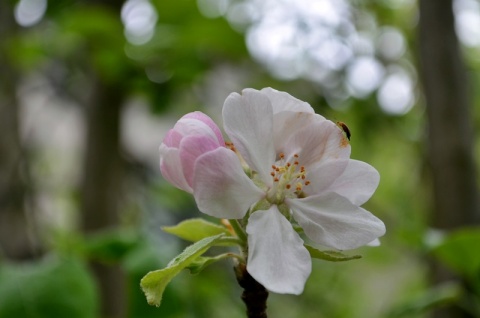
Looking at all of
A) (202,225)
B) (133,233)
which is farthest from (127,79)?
(202,225)

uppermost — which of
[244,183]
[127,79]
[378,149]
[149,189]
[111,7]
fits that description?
[244,183]

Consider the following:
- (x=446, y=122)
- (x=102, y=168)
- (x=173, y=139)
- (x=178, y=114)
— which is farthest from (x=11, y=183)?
(x=173, y=139)

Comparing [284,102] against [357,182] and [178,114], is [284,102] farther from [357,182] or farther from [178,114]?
[178,114]

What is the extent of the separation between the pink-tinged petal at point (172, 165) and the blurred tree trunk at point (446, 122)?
0.77 m

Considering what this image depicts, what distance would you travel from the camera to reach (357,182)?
1.66 feet

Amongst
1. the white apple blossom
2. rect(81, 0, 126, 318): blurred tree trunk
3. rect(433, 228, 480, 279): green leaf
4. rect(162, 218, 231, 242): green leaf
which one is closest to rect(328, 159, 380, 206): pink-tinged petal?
the white apple blossom

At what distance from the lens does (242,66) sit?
2.06 m

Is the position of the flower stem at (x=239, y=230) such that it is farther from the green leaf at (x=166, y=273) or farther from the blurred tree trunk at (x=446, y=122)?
the blurred tree trunk at (x=446, y=122)

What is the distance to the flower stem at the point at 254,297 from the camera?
46cm

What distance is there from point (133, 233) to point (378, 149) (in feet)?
4.19

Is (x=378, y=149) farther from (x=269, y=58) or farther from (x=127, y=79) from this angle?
(x=127, y=79)

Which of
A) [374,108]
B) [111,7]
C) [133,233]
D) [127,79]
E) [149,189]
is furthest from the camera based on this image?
[149,189]

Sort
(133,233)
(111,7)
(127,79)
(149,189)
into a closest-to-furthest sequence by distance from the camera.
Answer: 1. (133,233)
2. (127,79)
3. (111,7)
4. (149,189)

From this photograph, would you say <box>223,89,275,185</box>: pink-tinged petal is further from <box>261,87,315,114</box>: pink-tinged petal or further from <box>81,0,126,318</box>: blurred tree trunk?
<box>81,0,126,318</box>: blurred tree trunk
